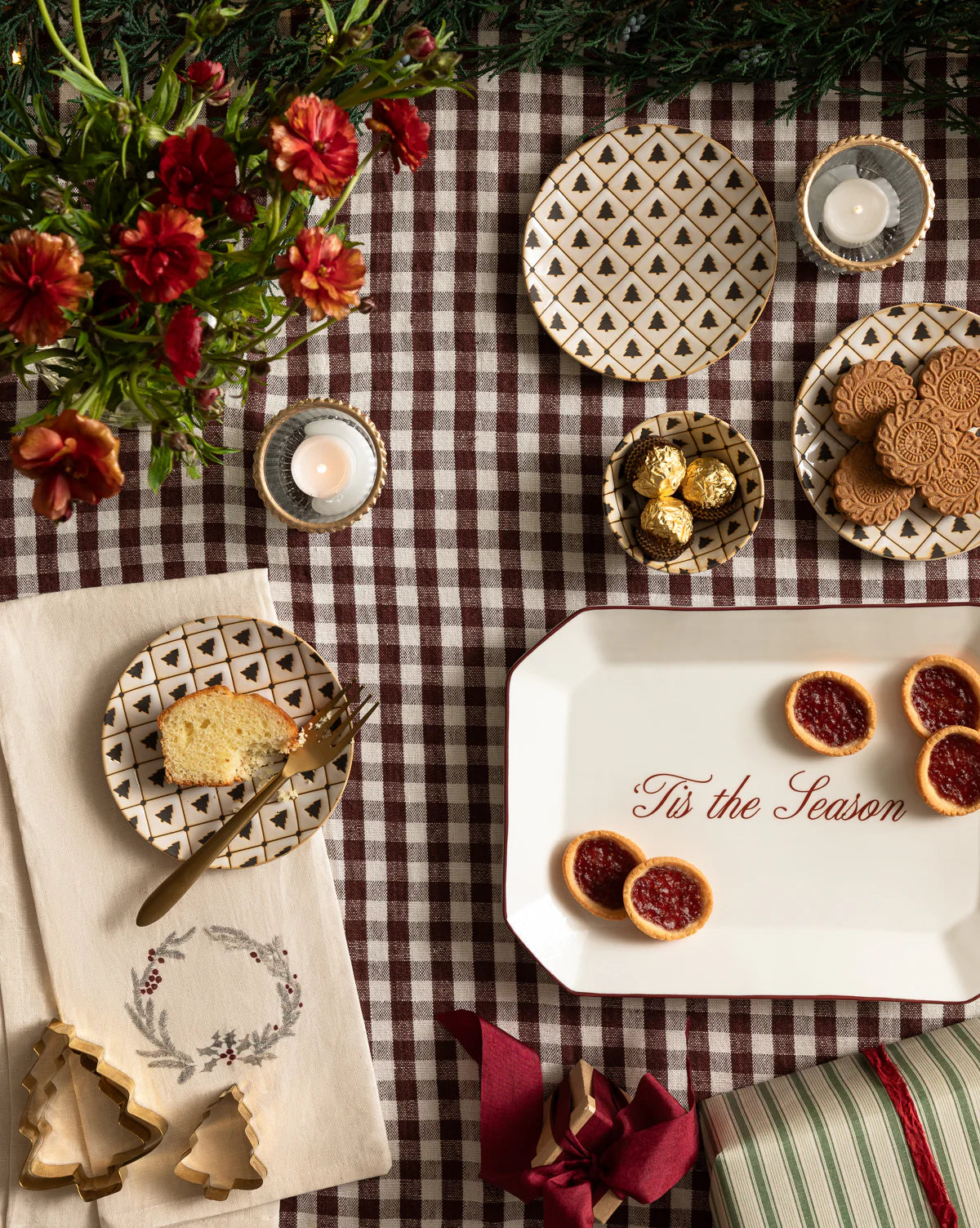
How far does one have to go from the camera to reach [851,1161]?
1098 millimetres

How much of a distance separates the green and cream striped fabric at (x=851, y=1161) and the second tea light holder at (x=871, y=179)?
1.03m

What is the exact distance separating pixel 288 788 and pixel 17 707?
1.23 ft

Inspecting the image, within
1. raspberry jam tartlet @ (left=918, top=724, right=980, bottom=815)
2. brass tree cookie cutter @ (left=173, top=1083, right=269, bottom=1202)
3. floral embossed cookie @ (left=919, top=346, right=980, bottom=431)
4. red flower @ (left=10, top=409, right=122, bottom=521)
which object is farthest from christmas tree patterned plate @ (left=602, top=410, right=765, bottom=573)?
brass tree cookie cutter @ (left=173, top=1083, right=269, bottom=1202)

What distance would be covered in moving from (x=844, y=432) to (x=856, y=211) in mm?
270

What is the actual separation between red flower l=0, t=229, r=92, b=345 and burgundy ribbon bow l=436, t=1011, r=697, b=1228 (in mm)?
952

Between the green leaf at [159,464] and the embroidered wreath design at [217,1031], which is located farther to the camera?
the embroidered wreath design at [217,1031]

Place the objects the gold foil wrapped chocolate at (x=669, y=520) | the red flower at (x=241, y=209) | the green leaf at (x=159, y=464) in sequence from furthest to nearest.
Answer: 1. the gold foil wrapped chocolate at (x=669, y=520)
2. the green leaf at (x=159, y=464)
3. the red flower at (x=241, y=209)

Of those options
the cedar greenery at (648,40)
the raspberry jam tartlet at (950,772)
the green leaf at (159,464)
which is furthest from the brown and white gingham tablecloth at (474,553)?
the green leaf at (159,464)

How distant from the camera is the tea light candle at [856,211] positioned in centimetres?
109

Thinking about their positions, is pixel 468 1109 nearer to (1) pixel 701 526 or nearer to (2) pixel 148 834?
(2) pixel 148 834

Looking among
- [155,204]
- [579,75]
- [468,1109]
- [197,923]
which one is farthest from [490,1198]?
[579,75]

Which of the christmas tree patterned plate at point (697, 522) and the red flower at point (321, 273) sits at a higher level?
the red flower at point (321, 273)

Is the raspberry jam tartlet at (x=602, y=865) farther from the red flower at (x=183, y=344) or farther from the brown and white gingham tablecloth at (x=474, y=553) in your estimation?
the red flower at (x=183, y=344)

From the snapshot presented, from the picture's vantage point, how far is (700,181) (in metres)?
1.12
